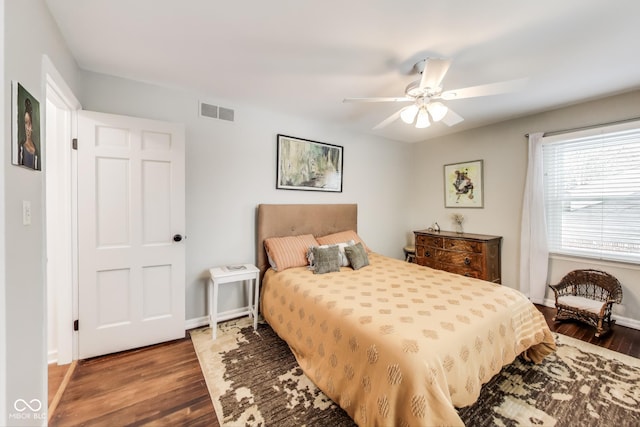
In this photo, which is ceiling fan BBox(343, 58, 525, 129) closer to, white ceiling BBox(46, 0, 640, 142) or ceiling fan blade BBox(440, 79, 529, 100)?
ceiling fan blade BBox(440, 79, 529, 100)

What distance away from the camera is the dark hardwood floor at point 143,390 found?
1580mm

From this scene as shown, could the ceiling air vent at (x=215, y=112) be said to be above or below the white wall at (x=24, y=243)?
above

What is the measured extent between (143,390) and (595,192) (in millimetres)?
4798

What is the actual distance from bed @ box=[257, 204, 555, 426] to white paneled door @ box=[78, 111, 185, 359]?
105 centimetres

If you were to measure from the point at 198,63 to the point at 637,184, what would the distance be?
4468 mm

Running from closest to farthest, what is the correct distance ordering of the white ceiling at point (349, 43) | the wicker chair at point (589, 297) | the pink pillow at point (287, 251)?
the white ceiling at point (349, 43), the wicker chair at point (589, 297), the pink pillow at point (287, 251)

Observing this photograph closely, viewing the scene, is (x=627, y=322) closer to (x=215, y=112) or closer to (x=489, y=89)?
(x=489, y=89)

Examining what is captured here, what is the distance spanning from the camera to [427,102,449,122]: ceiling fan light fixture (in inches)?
81.7

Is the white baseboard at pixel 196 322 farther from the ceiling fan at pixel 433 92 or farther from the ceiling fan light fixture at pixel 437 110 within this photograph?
the ceiling fan light fixture at pixel 437 110

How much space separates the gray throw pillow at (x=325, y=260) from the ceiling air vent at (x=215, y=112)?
181cm

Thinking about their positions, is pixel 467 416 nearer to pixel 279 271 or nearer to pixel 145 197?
pixel 279 271

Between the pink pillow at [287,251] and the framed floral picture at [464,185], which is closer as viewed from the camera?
the pink pillow at [287,251]

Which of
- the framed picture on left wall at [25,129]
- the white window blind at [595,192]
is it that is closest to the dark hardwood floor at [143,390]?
the white window blind at [595,192]

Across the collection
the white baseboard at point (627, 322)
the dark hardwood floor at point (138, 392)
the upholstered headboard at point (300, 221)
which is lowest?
the dark hardwood floor at point (138, 392)
